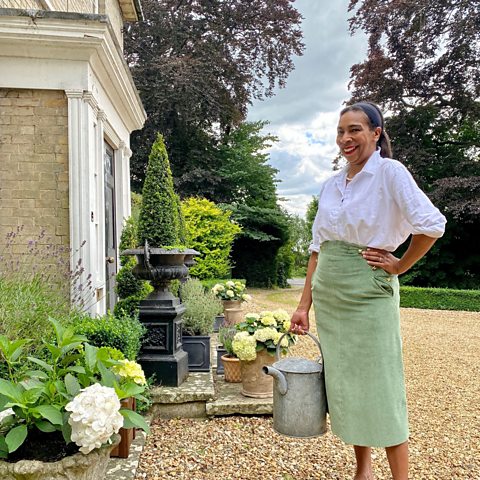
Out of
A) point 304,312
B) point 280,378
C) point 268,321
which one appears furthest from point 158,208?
point 280,378

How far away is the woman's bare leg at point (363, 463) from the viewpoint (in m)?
2.26

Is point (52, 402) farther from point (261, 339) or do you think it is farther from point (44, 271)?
point (44, 271)

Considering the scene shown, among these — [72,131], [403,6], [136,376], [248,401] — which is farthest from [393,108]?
[136,376]

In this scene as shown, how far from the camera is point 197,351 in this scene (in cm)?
426

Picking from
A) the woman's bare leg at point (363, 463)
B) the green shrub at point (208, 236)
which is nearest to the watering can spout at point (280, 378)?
the woman's bare leg at point (363, 463)

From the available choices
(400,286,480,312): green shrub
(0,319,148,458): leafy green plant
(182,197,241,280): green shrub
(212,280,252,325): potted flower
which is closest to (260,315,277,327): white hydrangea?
(0,319,148,458): leafy green plant

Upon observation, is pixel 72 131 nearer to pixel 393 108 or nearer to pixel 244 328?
pixel 244 328

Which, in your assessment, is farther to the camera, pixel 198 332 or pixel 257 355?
pixel 198 332

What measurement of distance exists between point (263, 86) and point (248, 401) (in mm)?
17666

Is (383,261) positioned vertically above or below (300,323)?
above

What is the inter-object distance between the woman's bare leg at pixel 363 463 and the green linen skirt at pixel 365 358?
287mm

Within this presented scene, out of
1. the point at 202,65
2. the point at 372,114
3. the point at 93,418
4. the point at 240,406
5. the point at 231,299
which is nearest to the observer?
the point at 93,418

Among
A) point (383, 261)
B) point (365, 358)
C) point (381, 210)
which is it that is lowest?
point (365, 358)

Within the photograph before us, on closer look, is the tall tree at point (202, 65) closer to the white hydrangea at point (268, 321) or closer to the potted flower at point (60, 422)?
the white hydrangea at point (268, 321)
